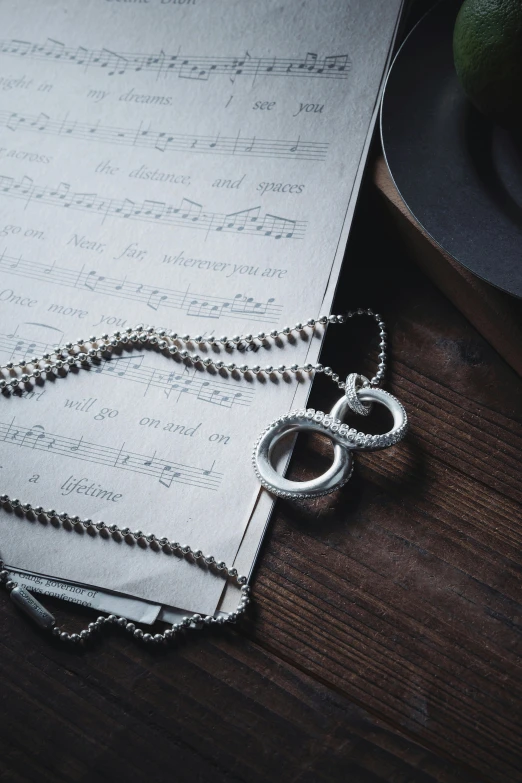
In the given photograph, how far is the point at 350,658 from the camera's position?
1.67 ft

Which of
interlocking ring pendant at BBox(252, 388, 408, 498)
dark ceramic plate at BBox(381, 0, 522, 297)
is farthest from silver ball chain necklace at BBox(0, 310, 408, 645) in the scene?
dark ceramic plate at BBox(381, 0, 522, 297)

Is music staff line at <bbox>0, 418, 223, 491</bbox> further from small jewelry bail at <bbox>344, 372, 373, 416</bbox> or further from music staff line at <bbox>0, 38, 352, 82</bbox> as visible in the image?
music staff line at <bbox>0, 38, 352, 82</bbox>

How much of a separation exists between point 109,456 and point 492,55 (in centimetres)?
45

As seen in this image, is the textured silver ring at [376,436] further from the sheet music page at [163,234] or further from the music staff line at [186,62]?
the music staff line at [186,62]

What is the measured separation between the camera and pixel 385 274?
25.9 inches

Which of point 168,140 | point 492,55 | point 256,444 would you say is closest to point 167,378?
point 256,444

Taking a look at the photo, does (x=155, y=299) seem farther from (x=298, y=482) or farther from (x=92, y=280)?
(x=298, y=482)

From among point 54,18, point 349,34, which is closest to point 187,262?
point 349,34

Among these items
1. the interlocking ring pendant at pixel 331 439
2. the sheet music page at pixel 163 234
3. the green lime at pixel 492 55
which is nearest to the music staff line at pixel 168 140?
the sheet music page at pixel 163 234

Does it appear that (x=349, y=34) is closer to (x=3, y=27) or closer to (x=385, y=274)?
(x=385, y=274)

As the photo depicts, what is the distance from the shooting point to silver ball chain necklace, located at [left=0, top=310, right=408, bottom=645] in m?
0.53

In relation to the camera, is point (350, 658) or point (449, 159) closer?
point (350, 658)

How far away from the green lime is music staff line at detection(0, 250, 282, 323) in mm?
248

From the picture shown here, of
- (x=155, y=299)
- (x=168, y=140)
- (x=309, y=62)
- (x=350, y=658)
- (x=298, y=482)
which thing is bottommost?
(x=350, y=658)
